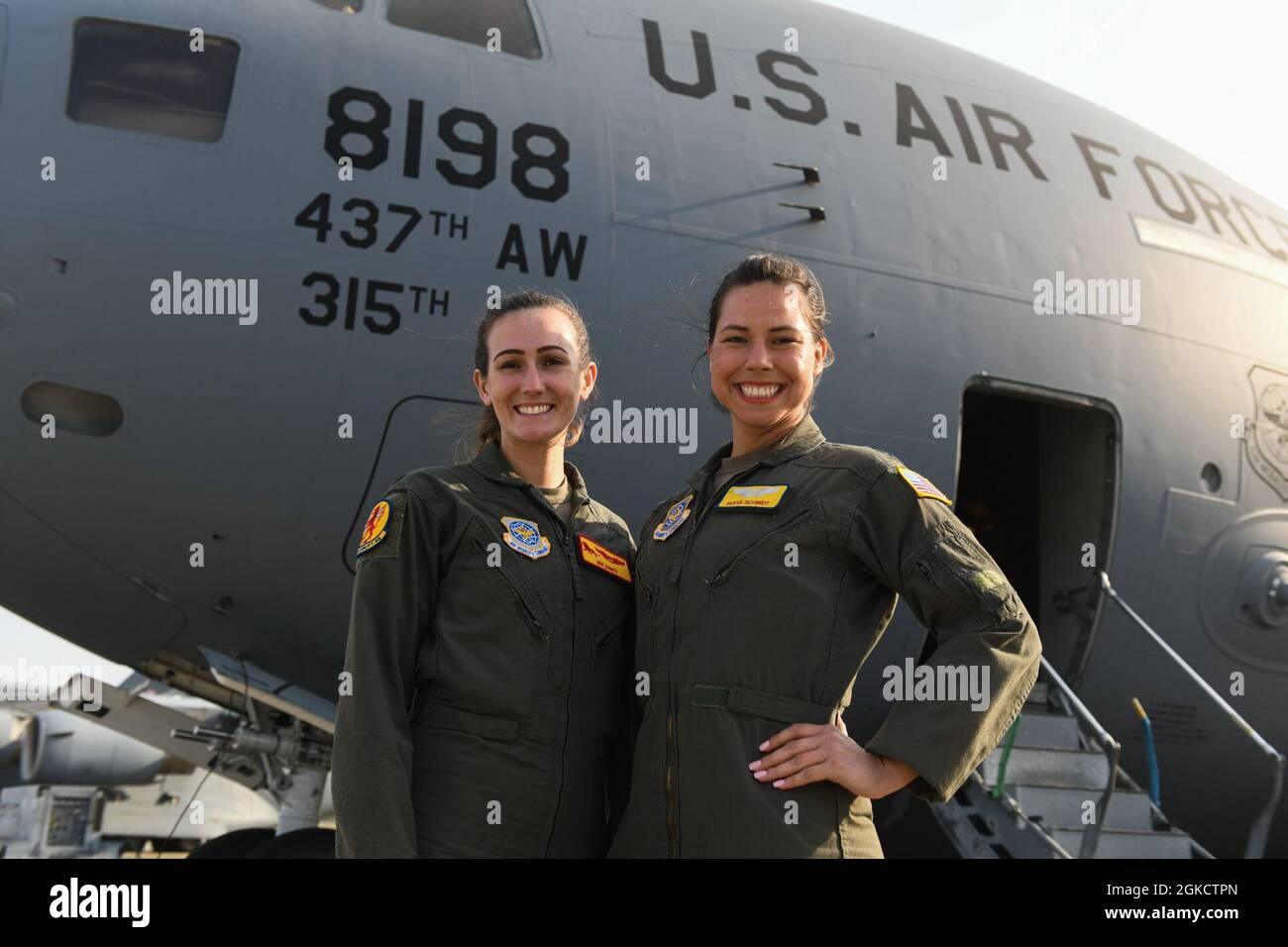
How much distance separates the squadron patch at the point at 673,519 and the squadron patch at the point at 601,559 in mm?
132

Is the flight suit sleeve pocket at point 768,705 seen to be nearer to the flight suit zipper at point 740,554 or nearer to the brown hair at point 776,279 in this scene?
the flight suit zipper at point 740,554

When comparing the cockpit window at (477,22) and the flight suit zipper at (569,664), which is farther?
the cockpit window at (477,22)

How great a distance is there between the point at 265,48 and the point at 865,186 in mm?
2907

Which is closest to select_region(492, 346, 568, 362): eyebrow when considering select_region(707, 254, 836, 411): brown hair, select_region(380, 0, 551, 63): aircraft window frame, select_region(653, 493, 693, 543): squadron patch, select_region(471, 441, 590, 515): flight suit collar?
select_region(471, 441, 590, 515): flight suit collar

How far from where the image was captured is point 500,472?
287 centimetres

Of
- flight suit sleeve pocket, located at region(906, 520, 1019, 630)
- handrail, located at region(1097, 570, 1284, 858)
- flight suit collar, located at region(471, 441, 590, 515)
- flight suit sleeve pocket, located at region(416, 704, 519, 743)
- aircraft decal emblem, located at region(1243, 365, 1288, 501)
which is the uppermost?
aircraft decal emblem, located at region(1243, 365, 1288, 501)

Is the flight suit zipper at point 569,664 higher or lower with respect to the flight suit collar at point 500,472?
lower

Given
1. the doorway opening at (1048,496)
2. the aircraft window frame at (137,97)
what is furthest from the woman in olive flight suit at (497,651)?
the doorway opening at (1048,496)

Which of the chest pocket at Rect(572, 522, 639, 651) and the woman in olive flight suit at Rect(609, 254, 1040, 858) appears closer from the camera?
the woman in olive flight suit at Rect(609, 254, 1040, 858)

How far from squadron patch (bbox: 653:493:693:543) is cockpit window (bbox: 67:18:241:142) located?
3.03m

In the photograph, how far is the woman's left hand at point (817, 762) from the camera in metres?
2.34

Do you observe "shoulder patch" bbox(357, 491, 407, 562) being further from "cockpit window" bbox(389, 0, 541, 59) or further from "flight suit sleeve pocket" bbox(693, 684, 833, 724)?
"cockpit window" bbox(389, 0, 541, 59)

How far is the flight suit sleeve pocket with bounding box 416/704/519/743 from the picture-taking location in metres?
A: 2.56

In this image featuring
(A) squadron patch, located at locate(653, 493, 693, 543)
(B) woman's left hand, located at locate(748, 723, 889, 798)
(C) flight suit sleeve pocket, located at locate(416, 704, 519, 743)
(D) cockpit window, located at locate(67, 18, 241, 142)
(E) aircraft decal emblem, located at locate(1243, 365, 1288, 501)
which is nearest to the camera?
(B) woman's left hand, located at locate(748, 723, 889, 798)
